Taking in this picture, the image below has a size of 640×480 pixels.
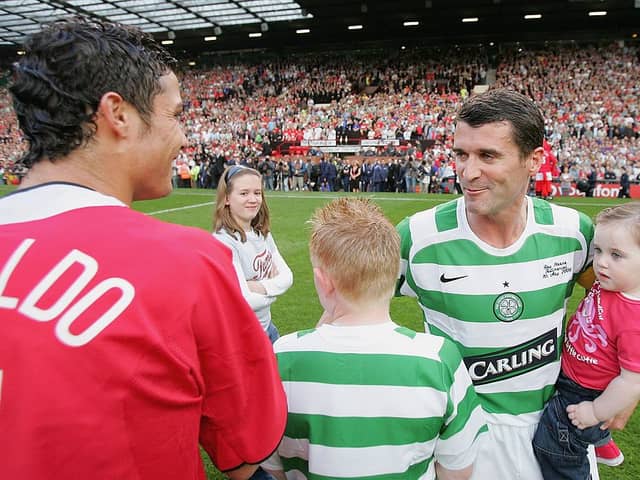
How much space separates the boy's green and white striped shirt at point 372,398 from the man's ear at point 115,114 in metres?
0.75

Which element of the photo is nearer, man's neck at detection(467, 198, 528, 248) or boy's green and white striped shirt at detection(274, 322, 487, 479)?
boy's green and white striped shirt at detection(274, 322, 487, 479)

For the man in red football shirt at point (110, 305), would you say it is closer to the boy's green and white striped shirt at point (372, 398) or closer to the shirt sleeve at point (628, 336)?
the boy's green and white striped shirt at point (372, 398)

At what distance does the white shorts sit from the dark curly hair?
1.73m

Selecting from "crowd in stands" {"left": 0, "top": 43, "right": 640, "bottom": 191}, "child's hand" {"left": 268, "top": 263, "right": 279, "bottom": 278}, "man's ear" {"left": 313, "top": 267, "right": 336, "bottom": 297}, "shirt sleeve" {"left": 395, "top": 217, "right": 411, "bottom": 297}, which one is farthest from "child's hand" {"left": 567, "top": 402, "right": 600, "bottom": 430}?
"crowd in stands" {"left": 0, "top": 43, "right": 640, "bottom": 191}

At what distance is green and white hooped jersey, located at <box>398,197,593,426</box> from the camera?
1.90m

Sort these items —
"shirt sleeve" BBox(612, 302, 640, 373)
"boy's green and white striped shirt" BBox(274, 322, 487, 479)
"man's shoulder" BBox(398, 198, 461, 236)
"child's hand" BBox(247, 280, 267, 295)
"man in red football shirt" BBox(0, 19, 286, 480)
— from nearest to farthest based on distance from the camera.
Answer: "man in red football shirt" BBox(0, 19, 286, 480) < "boy's green and white striped shirt" BBox(274, 322, 487, 479) < "shirt sleeve" BBox(612, 302, 640, 373) < "man's shoulder" BBox(398, 198, 461, 236) < "child's hand" BBox(247, 280, 267, 295)

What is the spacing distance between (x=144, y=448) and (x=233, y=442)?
0.81 feet

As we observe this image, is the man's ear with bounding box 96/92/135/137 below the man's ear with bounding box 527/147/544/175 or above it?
above

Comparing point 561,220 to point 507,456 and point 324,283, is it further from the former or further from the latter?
point 324,283

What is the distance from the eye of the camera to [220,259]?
41.9 inches

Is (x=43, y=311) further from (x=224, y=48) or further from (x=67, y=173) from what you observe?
(x=224, y=48)

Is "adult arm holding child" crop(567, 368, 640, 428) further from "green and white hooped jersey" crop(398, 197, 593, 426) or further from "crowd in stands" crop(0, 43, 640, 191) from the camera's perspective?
"crowd in stands" crop(0, 43, 640, 191)

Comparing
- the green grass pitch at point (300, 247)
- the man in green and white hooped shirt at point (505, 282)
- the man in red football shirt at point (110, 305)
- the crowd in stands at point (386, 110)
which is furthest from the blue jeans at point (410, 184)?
the man in red football shirt at point (110, 305)

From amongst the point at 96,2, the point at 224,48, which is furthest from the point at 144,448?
the point at 224,48
